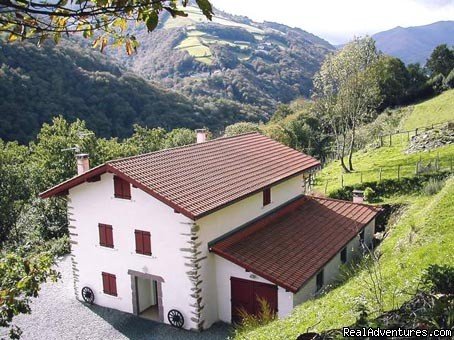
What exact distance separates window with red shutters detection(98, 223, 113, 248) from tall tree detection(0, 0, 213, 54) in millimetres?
13273

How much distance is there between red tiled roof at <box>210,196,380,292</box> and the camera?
50.9 ft

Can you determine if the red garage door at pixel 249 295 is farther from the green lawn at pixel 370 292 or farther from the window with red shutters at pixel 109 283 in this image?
the window with red shutters at pixel 109 283

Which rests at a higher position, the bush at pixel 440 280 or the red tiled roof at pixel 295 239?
the bush at pixel 440 280

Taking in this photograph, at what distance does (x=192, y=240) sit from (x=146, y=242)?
2136 millimetres

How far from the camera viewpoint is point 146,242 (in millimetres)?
16531

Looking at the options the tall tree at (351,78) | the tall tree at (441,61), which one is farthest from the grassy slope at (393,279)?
the tall tree at (441,61)

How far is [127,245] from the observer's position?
17.1 metres

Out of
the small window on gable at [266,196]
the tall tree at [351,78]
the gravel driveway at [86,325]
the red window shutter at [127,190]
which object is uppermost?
the tall tree at [351,78]

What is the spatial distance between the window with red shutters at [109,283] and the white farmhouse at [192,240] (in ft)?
0.15

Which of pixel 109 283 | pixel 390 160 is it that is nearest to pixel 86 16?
pixel 109 283

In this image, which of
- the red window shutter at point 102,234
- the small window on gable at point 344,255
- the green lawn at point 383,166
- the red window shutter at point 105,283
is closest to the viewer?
the red window shutter at point 102,234

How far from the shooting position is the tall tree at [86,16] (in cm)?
389

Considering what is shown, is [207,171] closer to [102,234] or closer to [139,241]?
[139,241]

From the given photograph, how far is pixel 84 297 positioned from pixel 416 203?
55.1 feet
